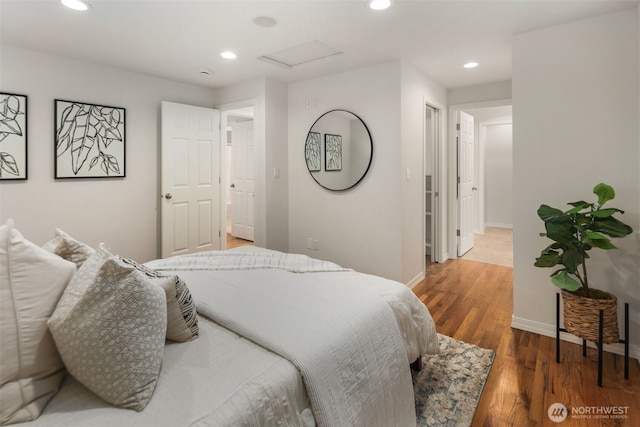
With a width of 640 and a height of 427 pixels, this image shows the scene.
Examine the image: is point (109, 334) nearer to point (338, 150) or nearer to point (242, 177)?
point (338, 150)

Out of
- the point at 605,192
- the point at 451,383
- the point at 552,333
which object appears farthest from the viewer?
the point at 552,333

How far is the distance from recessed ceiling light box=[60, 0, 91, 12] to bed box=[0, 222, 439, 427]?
6.55ft

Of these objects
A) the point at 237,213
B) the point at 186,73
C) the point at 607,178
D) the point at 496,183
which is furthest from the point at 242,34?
the point at 496,183

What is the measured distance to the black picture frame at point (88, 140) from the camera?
11.1 feet

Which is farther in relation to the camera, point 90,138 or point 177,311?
point 90,138

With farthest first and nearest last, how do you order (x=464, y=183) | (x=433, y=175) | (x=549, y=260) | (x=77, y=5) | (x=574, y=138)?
(x=464, y=183)
(x=433, y=175)
(x=574, y=138)
(x=77, y=5)
(x=549, y=260)

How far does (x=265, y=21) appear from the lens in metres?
2.57

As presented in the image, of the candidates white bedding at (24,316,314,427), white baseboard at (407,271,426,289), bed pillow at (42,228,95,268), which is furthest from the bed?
white baseboard at (407,271,426,289)

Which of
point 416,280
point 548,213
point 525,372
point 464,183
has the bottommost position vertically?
point 525,372

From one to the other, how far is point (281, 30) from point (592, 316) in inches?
116

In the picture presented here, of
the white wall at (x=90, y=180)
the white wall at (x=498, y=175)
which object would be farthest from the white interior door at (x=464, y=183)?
the white wall at (x=90, y=180)

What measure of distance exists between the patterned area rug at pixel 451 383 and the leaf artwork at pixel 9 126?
3760mm

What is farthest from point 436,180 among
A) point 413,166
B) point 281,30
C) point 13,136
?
point 13,136

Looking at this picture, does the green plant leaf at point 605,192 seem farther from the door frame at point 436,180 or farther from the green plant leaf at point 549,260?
the door frame at point 436,180
